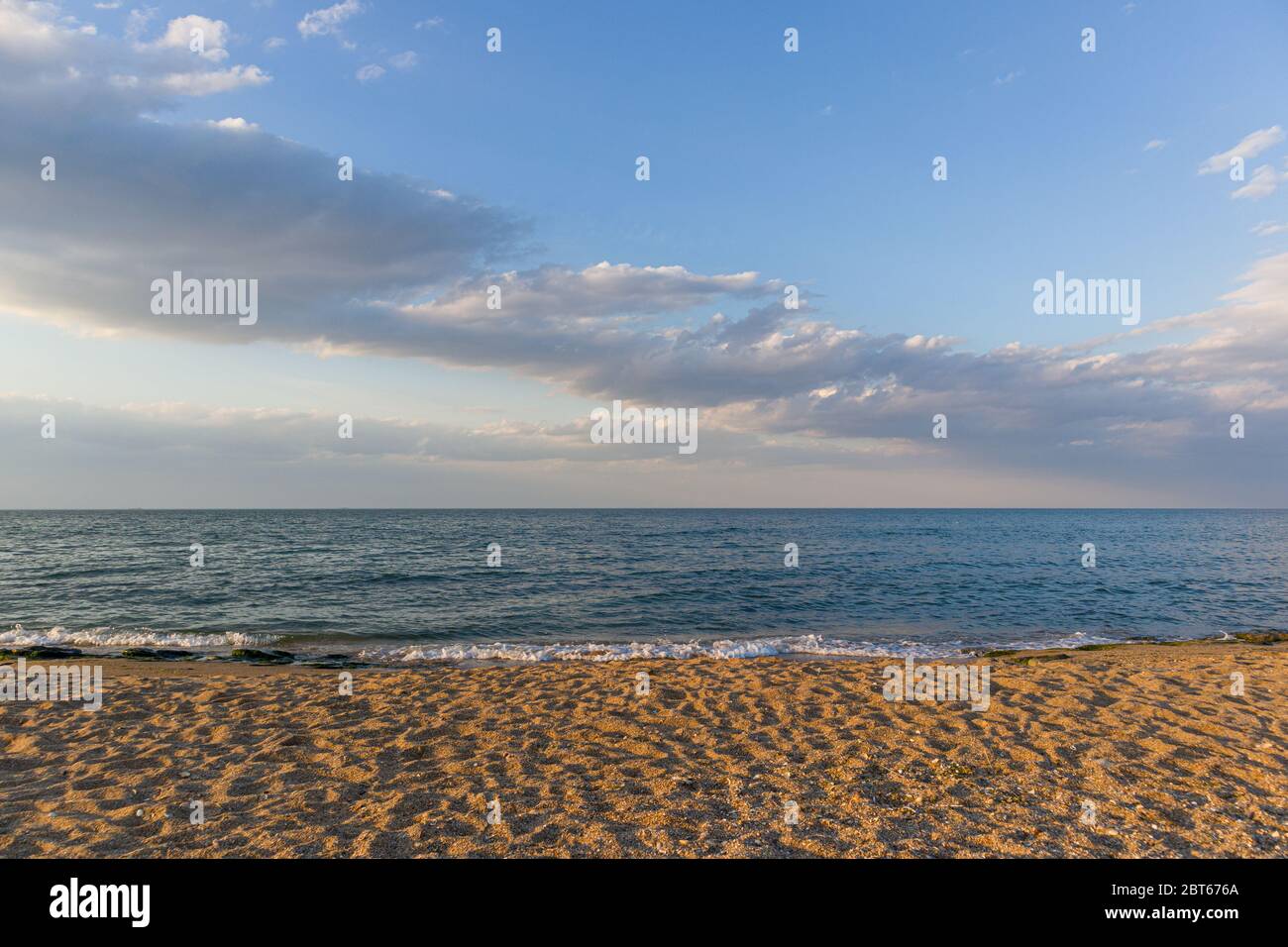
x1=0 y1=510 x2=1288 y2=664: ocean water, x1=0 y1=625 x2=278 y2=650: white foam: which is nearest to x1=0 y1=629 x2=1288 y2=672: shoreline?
x1=0 y1=510 x2=1288 y2=664: ocean water

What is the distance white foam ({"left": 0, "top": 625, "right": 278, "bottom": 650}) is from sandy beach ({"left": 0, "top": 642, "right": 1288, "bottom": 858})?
5.46 metres

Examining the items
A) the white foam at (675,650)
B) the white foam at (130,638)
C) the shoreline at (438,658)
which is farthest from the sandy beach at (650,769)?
the white foam at (130,638)

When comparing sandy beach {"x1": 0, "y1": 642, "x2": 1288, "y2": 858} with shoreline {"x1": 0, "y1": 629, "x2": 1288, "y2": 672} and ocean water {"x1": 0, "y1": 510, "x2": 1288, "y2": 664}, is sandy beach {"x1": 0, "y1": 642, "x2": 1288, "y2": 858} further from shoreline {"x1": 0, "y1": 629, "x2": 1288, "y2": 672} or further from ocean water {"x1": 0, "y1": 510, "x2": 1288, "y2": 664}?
ocean water {"x1": 0, "y1": 510, "x2": 1288, "y2": 664}

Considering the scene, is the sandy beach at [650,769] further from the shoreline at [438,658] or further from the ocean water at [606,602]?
the ocean water at [606,602]

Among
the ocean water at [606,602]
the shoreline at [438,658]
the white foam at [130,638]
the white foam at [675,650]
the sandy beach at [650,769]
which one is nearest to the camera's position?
the sandy beach at [650,769]

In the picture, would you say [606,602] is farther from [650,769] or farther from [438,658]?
[650,769]

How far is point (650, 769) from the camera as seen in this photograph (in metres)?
7.96

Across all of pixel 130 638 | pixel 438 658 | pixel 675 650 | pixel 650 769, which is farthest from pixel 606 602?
pixel 650 769

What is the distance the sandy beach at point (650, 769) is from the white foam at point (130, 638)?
215 inches

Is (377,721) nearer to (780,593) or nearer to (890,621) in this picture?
(890,621)

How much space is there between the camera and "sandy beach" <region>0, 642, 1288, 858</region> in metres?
6.09

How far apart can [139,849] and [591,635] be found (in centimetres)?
1444

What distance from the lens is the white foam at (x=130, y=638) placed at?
1756 centimetres
